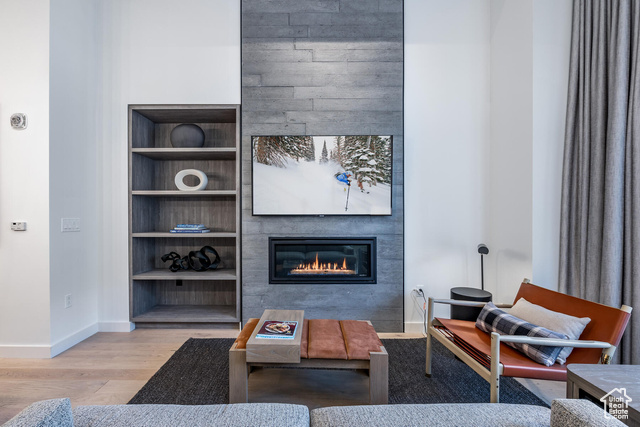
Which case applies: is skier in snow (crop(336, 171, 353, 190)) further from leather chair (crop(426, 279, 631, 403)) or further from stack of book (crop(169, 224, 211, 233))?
leather chair (crop(426, 279, 631, 403))

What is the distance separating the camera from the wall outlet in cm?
266

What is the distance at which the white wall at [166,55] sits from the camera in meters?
3.05

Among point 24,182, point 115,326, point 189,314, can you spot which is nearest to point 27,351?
point 115,326

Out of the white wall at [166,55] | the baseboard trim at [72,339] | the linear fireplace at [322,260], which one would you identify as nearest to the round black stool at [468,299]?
the linear fireplace at [322,260]

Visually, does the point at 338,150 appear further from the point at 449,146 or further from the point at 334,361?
the point at 334,361

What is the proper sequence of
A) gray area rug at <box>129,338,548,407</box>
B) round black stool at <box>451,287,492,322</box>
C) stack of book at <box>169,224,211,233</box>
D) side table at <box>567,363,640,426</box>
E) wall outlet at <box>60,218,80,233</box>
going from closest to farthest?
side table at <box>567,363,640,426</box>, gray area rug at <box>129,338,548,407</box>, round black stool at <box>451,287,492,322</box>, wall outlet at <box>60,218,80,233</box>, stack of book at <box>169,224,211,233</box>

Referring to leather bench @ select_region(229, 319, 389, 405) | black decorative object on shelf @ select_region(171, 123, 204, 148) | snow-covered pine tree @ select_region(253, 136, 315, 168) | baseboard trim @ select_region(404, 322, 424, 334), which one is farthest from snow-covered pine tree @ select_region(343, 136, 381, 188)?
leather bench @ select_region(229, 319, 389, 405)

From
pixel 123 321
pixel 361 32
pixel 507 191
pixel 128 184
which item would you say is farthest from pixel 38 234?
pixel 507 191

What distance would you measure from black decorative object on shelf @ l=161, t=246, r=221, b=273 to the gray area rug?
0.86m

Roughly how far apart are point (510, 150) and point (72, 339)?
4.07 metres

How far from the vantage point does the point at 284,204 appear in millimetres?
3043

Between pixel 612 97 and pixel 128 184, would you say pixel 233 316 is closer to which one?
pixel 128 184

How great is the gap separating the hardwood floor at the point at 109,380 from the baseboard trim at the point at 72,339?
1.8 inches

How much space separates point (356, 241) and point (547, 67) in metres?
2.06
